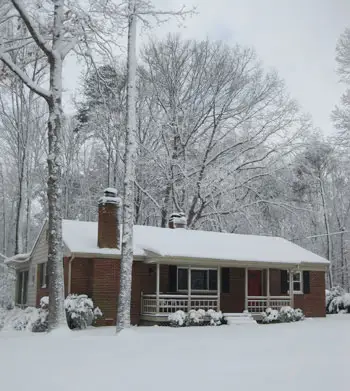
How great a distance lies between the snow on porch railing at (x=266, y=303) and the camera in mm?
21531

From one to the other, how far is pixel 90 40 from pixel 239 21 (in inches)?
216

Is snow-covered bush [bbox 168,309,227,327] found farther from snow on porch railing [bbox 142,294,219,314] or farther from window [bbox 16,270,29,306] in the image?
window [bbox 16,270,29,306]

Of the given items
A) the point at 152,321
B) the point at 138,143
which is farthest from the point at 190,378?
the point at 138,143

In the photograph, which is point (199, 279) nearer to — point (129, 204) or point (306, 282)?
point (306, 282)

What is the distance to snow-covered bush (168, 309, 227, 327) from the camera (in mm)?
18672

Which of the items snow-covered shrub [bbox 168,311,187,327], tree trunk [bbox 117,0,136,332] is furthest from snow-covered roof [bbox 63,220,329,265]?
tree trunk [bbox 117,0,136,332]

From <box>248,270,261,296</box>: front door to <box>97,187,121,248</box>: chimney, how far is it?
6.79 m

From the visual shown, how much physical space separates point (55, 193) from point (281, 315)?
11160 millimetres

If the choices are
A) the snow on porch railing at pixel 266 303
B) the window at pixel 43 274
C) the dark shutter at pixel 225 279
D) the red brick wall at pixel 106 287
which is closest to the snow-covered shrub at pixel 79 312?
the red brick wall at pixel 106 287

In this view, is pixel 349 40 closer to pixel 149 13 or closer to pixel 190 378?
pixel 149 13

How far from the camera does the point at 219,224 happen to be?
102ft

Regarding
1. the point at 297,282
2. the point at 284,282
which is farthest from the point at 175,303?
the point at 297,282

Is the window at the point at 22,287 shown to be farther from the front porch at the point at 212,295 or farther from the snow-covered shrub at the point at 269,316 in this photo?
the snow-covered shrub at the point at 269,316

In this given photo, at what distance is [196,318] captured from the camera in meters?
18.9
